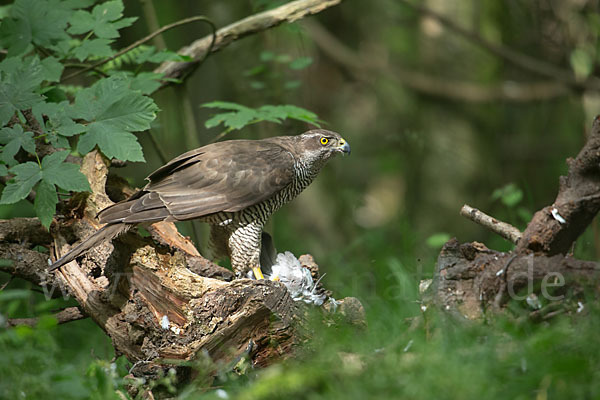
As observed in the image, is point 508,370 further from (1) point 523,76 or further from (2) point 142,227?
(1) point 523,76

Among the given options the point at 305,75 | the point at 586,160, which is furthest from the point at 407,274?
the point at 305,75

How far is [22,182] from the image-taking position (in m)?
3.60

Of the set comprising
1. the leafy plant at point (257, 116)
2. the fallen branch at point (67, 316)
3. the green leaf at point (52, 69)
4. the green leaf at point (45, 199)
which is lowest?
the fallen branch at point (67, 316)

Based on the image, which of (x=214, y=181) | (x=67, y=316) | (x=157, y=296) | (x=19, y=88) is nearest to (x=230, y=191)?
(x=214, y=181)

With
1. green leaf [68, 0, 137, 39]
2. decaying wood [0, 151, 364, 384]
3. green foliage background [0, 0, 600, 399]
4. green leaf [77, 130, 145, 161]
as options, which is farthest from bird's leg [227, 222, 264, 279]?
green leaf [68, 0, 137, 39]

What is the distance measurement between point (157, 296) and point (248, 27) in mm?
2622

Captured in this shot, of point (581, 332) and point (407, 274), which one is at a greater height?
point (581, 332)

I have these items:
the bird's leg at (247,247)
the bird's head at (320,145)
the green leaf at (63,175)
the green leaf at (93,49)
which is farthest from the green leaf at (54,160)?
the bird's head at (320,145)

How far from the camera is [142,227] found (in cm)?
416

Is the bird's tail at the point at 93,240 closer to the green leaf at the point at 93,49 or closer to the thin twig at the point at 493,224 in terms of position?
the green leaf at the point at 93,49

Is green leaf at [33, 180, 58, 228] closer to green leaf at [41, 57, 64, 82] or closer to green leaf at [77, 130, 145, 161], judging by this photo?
green leaf at [77, 130, 145, 161]

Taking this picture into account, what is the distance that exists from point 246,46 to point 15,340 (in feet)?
21.1

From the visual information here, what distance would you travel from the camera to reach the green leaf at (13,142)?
12.1ft

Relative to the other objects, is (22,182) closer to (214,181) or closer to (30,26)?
(214,181)
